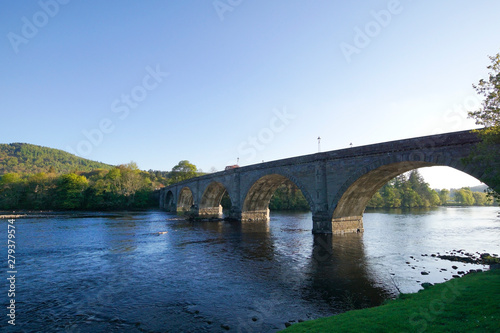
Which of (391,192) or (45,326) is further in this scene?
(391,192)

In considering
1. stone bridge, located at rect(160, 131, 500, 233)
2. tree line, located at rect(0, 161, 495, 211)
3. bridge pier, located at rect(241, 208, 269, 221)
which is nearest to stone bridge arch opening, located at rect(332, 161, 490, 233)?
stone bridge, located at rect(160, 131, 500, 233)

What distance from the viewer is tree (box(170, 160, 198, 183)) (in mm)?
122050

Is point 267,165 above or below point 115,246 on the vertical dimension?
above

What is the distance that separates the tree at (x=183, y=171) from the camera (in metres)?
122

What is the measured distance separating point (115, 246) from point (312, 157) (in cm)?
2314

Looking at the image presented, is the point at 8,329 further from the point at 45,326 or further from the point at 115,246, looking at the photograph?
the point at 115,246

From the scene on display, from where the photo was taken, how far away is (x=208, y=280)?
16.8 m

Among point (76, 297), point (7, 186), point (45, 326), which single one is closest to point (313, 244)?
point (76, 297)

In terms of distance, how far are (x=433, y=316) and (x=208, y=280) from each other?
1171 centimetres

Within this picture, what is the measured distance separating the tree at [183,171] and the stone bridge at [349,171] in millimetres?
75331

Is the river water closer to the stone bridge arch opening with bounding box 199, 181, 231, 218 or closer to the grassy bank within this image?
the grassy bank

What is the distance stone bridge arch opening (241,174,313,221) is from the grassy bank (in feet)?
117

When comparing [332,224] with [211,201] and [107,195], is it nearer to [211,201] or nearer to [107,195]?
[211,201]

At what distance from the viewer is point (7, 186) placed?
331 feet
